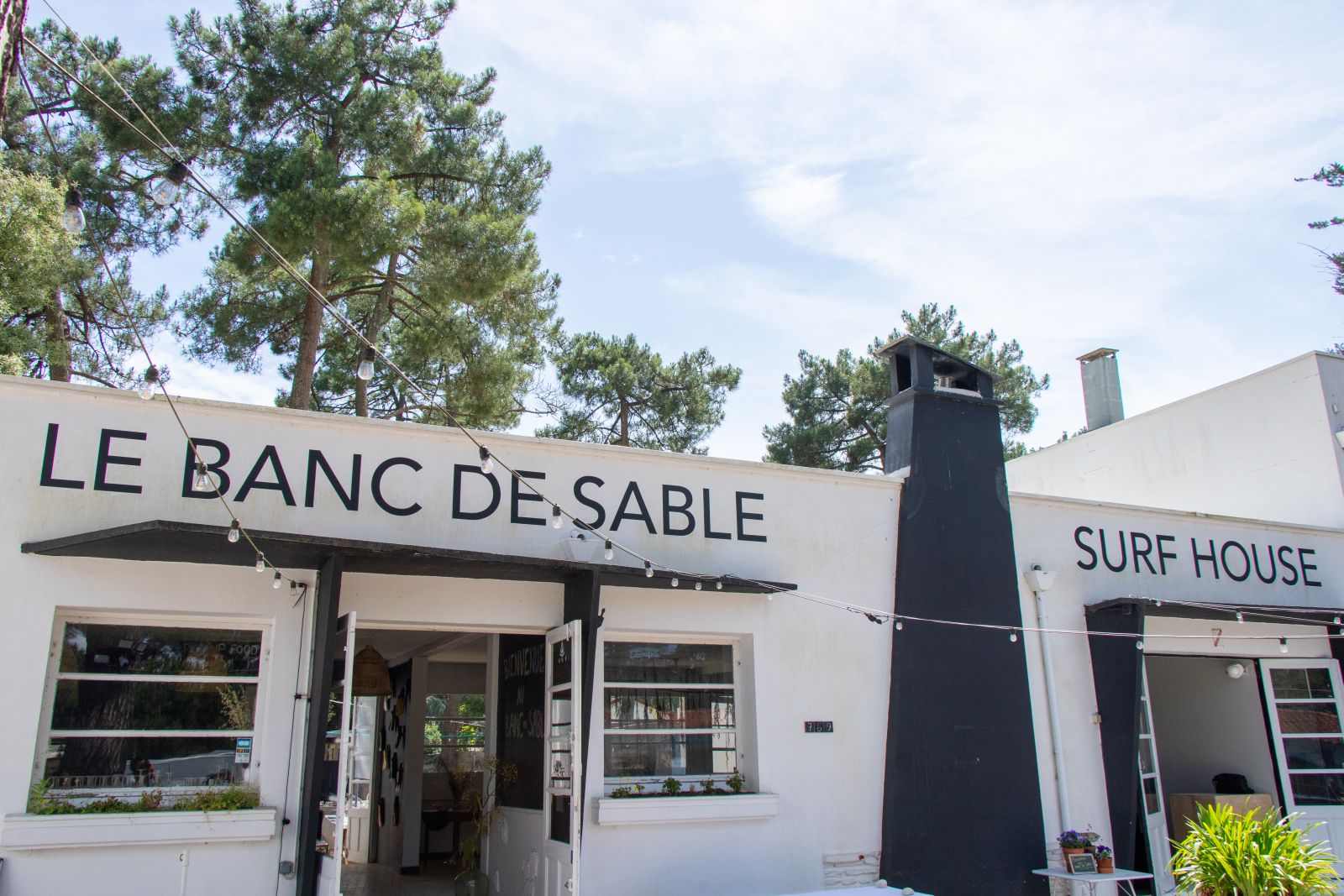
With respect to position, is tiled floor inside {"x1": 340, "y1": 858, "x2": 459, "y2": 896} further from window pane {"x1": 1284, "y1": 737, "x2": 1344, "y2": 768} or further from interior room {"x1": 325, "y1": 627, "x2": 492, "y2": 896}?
window pane {"x1": 1284, "y1": 737, "x2": 1344, "y2": 768}

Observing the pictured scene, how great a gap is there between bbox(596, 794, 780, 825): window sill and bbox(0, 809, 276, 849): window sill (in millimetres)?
2363

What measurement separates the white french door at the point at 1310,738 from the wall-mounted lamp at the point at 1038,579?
3565 millimetres

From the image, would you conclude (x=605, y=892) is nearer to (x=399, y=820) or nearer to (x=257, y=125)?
(x=399, y=820)

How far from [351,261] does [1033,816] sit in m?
11.2

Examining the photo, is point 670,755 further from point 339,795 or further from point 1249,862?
point 1249,862

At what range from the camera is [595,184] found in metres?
10.7

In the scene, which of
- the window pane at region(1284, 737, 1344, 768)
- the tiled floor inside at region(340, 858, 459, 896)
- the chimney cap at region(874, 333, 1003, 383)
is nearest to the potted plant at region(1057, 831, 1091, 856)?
the window pane at region(1284, 737, 1344, 768)

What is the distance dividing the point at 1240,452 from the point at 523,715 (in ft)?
32.1

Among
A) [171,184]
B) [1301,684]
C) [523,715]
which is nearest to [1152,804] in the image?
[1301,684]

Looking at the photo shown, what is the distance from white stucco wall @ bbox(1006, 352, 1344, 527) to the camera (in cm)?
1226

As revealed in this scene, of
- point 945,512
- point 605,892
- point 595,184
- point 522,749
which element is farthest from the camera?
point 595,184

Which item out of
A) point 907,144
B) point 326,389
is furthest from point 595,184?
point 326,389

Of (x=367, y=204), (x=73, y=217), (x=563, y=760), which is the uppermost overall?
(x=367, y=204)

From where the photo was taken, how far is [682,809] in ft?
25.6
